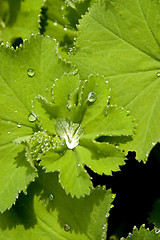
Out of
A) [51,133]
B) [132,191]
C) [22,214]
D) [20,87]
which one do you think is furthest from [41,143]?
[132,191]

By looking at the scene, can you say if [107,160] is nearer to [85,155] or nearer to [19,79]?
[85,155]

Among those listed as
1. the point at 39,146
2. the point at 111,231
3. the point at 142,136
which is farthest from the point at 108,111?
the point at 111,231

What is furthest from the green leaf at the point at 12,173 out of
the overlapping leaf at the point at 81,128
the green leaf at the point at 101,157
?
the green leaf at the point at 101,157

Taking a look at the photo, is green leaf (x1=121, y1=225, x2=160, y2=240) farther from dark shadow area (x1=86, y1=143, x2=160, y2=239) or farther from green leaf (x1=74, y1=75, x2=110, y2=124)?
green leaf (x1=74, y1=75, x2=110, y2=124)

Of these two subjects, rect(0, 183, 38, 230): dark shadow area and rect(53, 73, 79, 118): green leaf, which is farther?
rect(0, 183, 38, 230): dark shadow area

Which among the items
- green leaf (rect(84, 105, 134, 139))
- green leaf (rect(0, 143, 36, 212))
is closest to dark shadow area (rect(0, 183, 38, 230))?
green leaf (rect(0, 143, 36, 212))

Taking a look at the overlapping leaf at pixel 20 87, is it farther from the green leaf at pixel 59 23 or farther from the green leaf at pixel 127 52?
the green leaf at pixel 59 23
